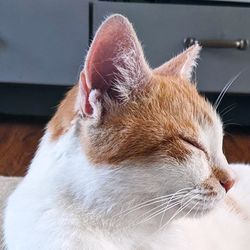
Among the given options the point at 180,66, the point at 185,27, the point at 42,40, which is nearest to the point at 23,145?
the point at 42,40

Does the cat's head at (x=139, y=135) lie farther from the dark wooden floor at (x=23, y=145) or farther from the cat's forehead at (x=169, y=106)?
the dark wooden floor at (x=23, y=145)

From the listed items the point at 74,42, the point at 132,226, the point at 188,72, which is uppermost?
the point at 188,72

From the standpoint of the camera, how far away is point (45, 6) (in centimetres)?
153

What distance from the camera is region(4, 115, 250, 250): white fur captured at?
25.2 inches

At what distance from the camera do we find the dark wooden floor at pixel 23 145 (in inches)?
58.6

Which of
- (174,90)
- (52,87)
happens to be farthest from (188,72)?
(52,87)

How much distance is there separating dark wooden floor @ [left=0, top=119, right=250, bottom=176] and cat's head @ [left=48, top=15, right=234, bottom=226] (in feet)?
2.71

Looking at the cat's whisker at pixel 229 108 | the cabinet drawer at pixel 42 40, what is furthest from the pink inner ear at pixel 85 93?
the cat's whisker at pixel 229 108

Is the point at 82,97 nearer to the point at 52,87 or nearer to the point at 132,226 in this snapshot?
the point at 132,226

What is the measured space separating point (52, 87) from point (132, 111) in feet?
3.61

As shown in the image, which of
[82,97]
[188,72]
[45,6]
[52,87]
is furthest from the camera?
[52,87]

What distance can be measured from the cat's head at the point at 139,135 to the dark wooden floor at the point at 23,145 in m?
0.83

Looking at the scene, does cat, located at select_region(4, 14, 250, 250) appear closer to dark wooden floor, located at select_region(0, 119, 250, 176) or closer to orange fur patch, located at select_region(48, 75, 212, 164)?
orange fur patch, located at select_region(48, 75, 212, 164)

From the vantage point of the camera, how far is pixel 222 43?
1523 mm
